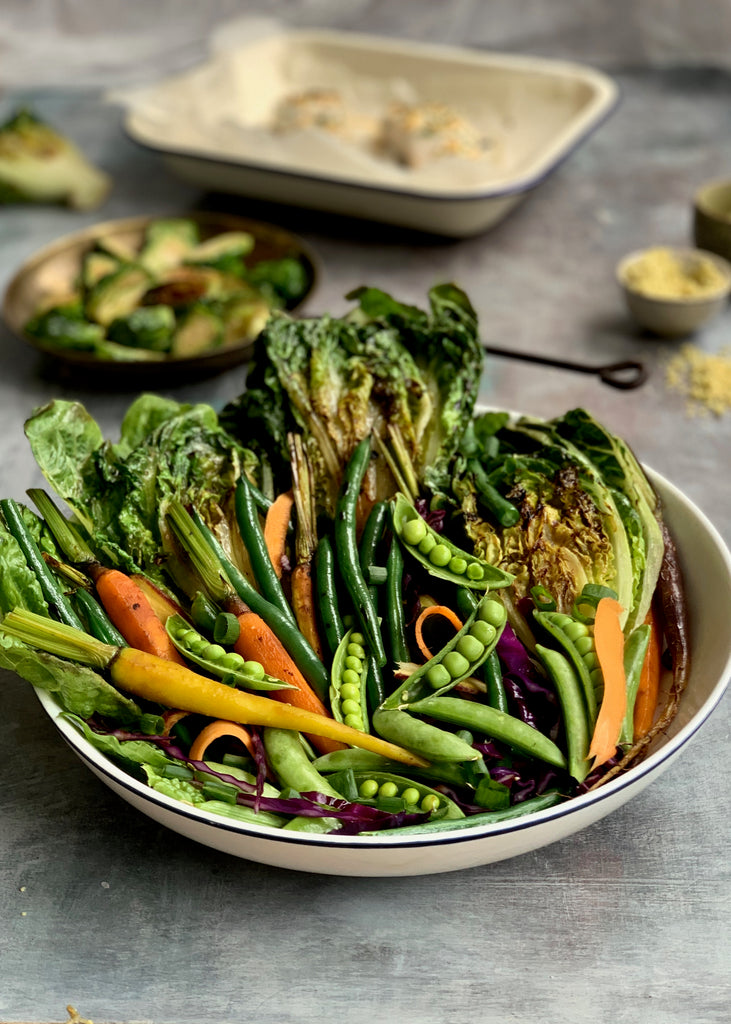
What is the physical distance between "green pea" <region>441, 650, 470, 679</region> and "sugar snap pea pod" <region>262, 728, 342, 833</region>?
32 centimetres

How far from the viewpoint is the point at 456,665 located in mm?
2088

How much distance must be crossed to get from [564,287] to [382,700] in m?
2.84

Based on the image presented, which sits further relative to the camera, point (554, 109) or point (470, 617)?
point (554, 109)

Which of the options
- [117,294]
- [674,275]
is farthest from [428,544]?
[674,275]

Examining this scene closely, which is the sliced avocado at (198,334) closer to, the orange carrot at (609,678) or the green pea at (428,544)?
the green pea at (428,544)

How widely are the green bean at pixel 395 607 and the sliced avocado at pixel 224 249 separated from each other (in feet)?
7.89

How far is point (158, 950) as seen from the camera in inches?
78.3

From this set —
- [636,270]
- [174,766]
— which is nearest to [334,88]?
[636,270]

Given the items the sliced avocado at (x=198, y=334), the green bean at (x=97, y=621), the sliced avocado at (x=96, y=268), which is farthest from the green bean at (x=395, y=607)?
the sliced avocado at (x=96, y=268)

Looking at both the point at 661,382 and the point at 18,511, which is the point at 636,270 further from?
the point at 18,511

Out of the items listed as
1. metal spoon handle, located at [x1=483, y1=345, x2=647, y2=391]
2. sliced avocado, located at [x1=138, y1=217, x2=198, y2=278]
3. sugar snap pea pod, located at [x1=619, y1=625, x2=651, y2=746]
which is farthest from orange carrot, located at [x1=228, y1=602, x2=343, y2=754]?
sliced avocado, located at [x1=138, y1=217, x2=198, y2=278]

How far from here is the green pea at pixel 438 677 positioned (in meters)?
2.07

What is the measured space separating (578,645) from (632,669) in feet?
0.38

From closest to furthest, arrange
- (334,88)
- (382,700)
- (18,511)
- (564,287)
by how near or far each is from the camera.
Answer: (382,700), (18,511), (564,287), (334,88)
